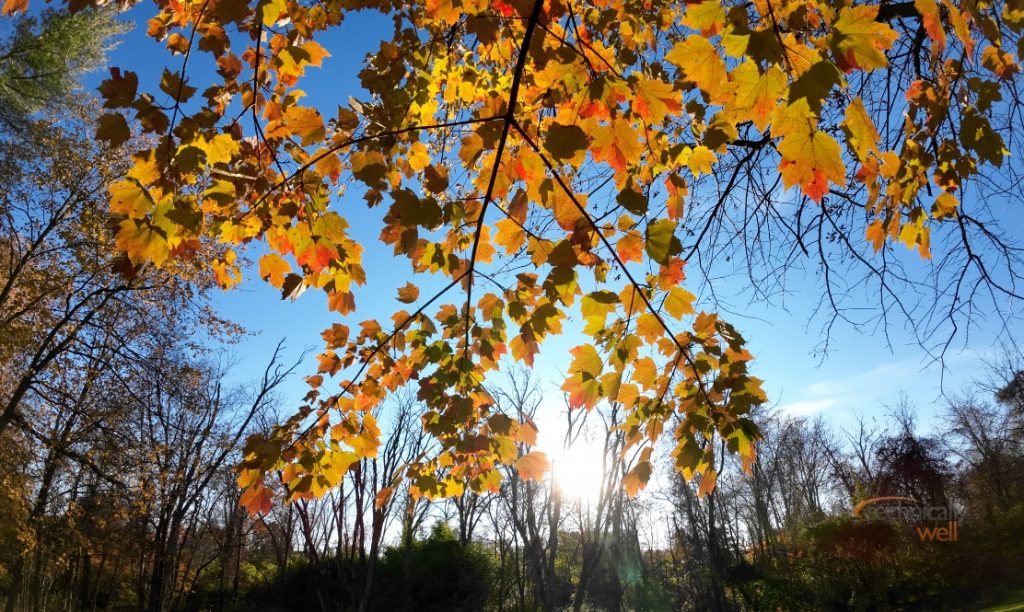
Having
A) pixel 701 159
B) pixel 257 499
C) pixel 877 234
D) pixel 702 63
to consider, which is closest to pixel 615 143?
pixel 702 63

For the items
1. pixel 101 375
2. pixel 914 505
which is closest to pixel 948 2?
pixel 101 375

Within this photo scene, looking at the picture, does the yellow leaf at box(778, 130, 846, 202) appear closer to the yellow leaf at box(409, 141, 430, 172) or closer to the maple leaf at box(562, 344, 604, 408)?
the maple leaf at box(562, 344, 604, 408)

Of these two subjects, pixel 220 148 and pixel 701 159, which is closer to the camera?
pixel 220 148

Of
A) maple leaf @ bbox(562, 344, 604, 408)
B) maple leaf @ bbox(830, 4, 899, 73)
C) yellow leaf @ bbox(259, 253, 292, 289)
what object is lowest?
maple leaf @ bbox(562, 344, 604, 408)

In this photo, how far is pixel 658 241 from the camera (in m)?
1.29

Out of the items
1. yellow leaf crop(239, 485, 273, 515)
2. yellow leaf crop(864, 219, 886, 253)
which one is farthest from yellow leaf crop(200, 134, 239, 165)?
yellow leaf crop(864, 219, 886, 253)

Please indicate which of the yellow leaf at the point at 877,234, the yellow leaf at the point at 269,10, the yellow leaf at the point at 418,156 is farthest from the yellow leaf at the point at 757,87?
the yellow leaf at the point at 418,156

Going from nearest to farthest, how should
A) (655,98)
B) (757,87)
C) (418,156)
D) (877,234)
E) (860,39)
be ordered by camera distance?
1. (860,39)
2. (757,87)
3. (655,98)
4. (877,234)
5. (418,156)

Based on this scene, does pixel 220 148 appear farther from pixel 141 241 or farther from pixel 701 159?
pixel 701 159

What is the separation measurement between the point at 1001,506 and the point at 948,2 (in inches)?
844

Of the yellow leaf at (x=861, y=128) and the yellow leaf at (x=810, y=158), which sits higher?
the yellow leaf at (x=861, y=128)

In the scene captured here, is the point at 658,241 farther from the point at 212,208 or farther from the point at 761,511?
the point at 761,511

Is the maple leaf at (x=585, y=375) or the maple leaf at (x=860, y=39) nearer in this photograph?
the maple leaf at (x=860, y=39)

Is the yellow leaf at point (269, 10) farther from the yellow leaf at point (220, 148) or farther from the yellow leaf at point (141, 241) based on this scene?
the yellow leaf at point (141, 241)
